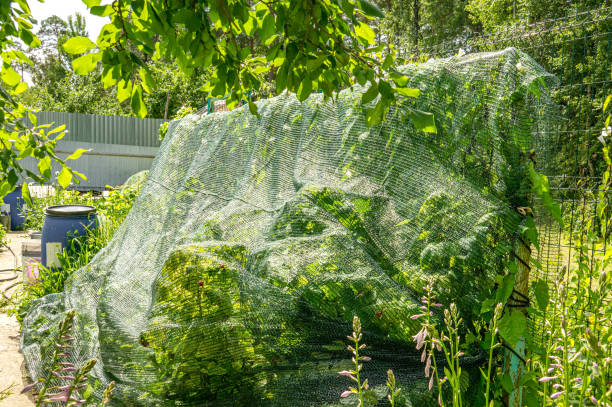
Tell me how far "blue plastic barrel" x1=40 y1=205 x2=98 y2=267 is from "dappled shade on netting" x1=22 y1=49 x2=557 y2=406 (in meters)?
2.33

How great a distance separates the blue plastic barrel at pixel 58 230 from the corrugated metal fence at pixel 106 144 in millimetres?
10660

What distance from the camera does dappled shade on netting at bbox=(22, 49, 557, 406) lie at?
1.88m

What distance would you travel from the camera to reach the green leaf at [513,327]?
154 cm

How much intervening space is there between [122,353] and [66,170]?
44.4 inches

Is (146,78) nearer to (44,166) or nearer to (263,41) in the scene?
(263,41)

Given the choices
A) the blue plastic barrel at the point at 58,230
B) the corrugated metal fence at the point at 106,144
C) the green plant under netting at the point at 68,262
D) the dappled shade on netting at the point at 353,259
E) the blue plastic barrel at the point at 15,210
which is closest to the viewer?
the dappled shade on netting at the point at 353,259

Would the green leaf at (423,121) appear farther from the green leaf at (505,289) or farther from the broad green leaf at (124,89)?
the green leaf at (505,289)

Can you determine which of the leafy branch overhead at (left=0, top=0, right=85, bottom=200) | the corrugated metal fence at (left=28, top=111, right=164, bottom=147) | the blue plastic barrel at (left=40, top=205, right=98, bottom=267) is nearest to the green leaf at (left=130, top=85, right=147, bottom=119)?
the leafy branch overhead at (left=0, top=0, right=85, bottom=200)

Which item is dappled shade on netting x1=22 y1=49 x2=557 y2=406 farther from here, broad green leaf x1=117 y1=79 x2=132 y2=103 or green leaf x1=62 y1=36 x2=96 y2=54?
green leaf x1=62 y1=36 x2=96 y2=54

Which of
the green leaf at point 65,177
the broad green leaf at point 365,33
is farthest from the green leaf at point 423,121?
the green leaf at point 65,177

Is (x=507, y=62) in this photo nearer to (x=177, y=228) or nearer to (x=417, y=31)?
(x=177, y=228)

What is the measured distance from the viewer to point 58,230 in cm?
458

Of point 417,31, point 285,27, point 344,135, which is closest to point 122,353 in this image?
point 344,135

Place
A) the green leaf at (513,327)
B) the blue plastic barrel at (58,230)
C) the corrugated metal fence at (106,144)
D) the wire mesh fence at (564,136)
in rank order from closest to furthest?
the green leaf at (513,327) → the wire mesh fence at (564,136) → the blue plastic barrel at (58,230) → the corrugated metal fence at (106,144)
